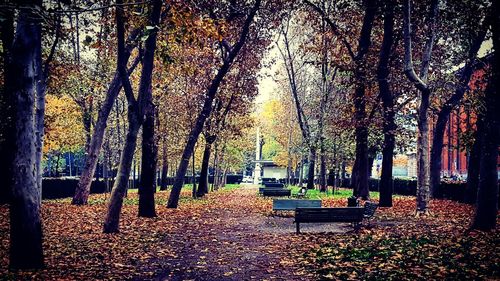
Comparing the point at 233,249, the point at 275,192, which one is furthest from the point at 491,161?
the point at 275,192

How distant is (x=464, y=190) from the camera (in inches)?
930

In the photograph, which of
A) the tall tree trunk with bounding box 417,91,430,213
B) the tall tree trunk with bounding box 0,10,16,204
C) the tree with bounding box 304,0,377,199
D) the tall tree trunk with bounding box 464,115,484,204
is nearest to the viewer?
the tall tree trunk with bounding box 417,91,430,213

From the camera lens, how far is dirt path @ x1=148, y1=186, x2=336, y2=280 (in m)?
7.91

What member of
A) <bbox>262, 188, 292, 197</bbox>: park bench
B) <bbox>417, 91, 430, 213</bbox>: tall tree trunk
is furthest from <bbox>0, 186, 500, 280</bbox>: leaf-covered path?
<bbox>262, 188, 292, 197</bbox>: park bench

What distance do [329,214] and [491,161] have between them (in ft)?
14.6

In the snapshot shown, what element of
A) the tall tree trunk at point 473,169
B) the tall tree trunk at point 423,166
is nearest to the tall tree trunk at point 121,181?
the tall tree trunk at point 423,166

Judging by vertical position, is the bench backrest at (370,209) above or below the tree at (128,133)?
below

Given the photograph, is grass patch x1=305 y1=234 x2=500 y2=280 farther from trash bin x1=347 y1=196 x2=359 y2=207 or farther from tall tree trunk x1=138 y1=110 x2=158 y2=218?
tall tree trunk x1=138 y1=110 x2=158 y2=218

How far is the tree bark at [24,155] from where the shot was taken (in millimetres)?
7414

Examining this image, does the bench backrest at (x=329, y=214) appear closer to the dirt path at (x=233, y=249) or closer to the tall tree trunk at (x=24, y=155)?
the dirt path at (x=233, y=249)

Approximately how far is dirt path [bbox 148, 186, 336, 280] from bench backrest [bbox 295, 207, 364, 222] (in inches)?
29.6

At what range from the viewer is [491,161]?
10.9 metres

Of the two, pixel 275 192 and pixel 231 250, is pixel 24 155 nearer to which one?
pixel 231 250

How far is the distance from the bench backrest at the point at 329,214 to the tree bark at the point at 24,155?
715 cm
